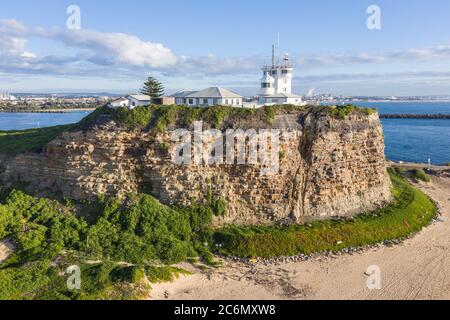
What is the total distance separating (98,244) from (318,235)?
1465cm

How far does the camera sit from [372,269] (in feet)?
73.6

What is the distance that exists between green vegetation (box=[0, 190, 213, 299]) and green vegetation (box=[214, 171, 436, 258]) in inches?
77.1

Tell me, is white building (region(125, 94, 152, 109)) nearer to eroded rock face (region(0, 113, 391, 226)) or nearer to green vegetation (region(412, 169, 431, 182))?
eroded rock face (region(0, 113, 391, 226))

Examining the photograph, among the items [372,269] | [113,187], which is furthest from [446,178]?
[113,187]

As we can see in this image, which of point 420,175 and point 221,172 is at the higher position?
point 221,172

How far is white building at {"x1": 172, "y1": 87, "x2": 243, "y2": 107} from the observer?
30938 millimetres

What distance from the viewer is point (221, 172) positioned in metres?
26.0

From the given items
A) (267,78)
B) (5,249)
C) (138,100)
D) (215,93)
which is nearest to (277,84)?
(267,78)

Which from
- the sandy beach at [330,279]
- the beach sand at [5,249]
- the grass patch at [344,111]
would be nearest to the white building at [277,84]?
the grass patch at [344,111]

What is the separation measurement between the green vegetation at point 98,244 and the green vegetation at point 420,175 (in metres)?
Result: 30.7

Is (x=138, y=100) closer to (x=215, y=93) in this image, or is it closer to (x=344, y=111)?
(x=215, y=93)

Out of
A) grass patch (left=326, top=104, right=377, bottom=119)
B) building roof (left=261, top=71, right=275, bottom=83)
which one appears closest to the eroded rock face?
grass patch (left=326, top=104, right=377, bottom=119)

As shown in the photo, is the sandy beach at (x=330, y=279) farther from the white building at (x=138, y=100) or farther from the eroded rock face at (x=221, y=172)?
the white building at (x=138, y=100)

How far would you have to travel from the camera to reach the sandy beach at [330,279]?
65.2ft
